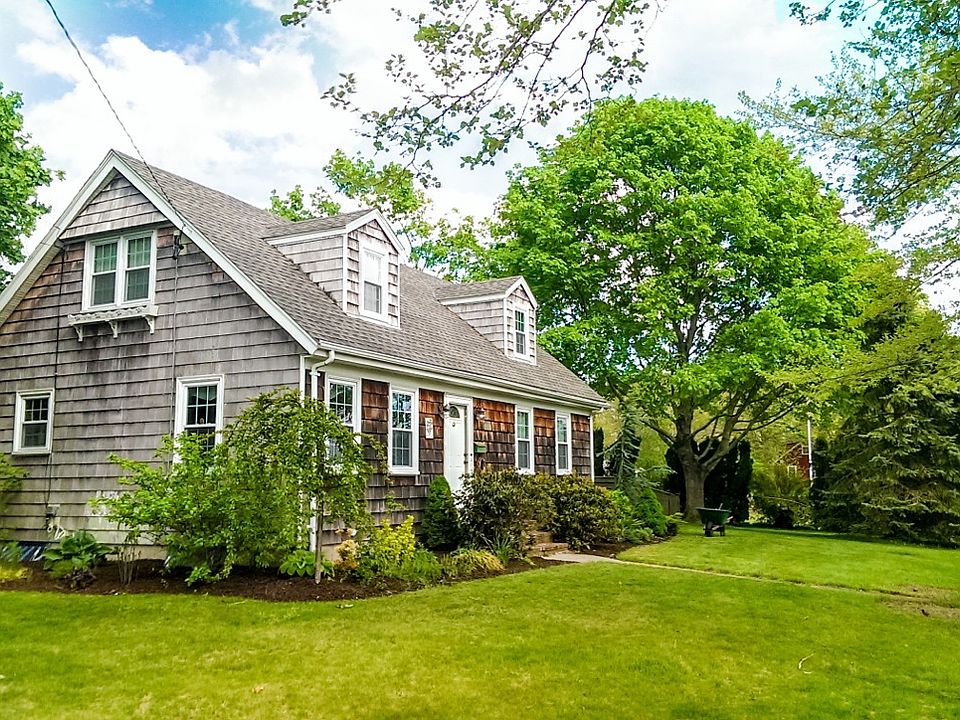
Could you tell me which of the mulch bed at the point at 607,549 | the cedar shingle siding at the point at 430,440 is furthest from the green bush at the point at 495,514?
the mulch bed at the point at 607,549

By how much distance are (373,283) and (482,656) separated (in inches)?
341

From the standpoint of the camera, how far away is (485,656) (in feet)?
24.2

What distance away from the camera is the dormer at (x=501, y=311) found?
1991cm

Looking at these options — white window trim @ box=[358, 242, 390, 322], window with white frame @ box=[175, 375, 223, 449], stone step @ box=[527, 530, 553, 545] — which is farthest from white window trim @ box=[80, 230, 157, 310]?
stone step @ box=[527, 530, 553, 545]

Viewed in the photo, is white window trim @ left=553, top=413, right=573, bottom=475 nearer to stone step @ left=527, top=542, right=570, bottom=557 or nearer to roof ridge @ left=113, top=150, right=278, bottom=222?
stone step @ left=527, top=542, right=570, bottom=557

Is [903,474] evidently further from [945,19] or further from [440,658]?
[440,658]

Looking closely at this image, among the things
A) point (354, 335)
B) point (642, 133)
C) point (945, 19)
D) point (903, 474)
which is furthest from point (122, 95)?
point (903, 474)

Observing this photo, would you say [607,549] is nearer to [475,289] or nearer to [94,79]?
[475,289]

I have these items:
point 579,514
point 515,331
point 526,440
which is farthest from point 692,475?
point 579,514

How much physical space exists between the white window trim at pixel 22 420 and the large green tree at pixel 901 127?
40.6ft

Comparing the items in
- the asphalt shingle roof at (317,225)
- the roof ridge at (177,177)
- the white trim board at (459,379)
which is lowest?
the white trim board at (459,379)

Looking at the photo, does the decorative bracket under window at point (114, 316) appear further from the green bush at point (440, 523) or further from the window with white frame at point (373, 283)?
the green bush at point (440, 523)

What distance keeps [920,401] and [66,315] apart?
1911 centimetres

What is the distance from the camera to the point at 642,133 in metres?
22.9
